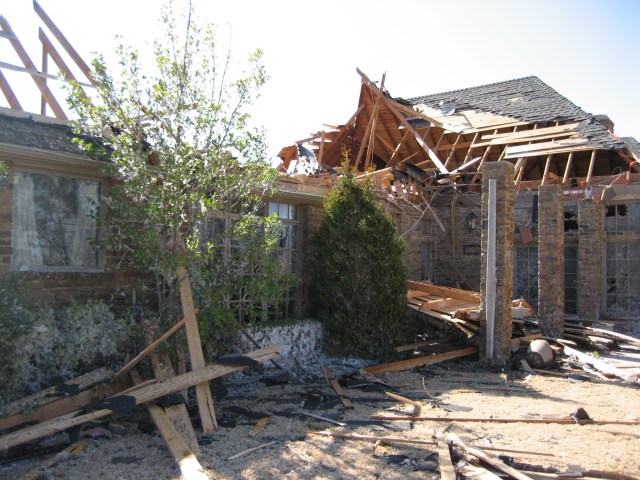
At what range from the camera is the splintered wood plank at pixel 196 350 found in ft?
20.6

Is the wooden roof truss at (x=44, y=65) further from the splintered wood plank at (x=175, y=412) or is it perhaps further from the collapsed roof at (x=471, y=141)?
the collapsed roof at (x=471, y=141)

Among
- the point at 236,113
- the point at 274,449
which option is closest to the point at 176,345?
the point at 274,449

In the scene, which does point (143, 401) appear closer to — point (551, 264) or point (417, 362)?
point (417, 362)

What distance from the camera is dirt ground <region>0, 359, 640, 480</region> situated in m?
5.09

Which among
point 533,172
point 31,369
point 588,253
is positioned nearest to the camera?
point 31,369

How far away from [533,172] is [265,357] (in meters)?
11.8

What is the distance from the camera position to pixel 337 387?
8.13 m

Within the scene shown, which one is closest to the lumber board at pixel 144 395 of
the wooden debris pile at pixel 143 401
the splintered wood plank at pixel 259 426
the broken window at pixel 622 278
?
the wooden debris pile at pixel 143 401

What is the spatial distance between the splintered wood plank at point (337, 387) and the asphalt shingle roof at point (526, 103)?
31.9 feet

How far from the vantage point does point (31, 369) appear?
6355 mm

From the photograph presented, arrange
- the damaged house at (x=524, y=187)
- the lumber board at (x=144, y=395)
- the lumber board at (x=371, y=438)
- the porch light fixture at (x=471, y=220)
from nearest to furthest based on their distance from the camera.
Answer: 1. the lumber board at (x=144, y=395)
2. the lumber board at (x=371, y=438)
3. the damaged house at (x=524, y=187)
4. the porch light fixture at (x=471, y=220)

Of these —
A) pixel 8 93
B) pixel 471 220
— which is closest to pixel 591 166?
pixel 471 220

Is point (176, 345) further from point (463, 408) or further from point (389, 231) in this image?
point (389, 231)

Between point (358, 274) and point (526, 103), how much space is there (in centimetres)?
1076
